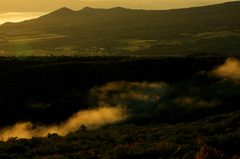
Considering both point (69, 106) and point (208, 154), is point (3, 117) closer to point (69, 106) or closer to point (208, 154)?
point (69, 106)

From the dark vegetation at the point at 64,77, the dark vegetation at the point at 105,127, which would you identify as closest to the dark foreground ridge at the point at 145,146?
the dark vegetation at the point at 105,127

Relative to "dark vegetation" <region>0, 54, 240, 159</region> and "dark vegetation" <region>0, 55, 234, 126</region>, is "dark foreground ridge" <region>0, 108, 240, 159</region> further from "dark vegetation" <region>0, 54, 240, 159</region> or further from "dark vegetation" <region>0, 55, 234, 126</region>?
"dark vegetation" <region>0, 55, 234, 126</region>

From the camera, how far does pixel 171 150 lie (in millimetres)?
15406

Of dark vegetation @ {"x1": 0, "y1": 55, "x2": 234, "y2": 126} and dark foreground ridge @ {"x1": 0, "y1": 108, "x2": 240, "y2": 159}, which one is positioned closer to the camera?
dark foreground ridge @ {"x1": 0, "y1": 108, "x2": 240, "y2": 159}

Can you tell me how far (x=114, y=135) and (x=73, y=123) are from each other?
432 inches

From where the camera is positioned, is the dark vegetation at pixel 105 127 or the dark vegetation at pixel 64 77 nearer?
the dark vegetation at pixel 105 127

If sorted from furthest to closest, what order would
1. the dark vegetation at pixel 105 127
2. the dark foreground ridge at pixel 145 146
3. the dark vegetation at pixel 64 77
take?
the dark vegetation at pixel 64 77, the dark vegetation at pixel 105 127, the dark foreground ridge at pixel 145 146

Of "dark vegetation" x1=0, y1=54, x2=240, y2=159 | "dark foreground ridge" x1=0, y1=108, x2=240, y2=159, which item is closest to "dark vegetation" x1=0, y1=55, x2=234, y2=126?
"dark vegetation" x1=0, y1=54, x2=240, y2=159

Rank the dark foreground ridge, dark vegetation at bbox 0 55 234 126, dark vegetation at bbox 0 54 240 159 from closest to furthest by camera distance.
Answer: the dark foreground ridge
dark vegetation at bbox 0 54 240 159
dark vegetation at bbox 0 55 234 126

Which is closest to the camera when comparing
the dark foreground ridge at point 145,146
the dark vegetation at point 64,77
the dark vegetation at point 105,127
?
the dark foreground ridge at point 145,146

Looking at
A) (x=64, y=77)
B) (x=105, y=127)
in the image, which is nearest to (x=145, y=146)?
(x=105, y=127)

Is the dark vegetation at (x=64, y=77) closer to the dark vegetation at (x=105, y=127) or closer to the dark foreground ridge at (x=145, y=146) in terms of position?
the dark vegetation at (x=105, y=127)

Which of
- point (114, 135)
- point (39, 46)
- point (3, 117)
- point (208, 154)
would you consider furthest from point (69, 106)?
point (39, 46)

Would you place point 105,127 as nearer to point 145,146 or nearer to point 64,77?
point 145,146
